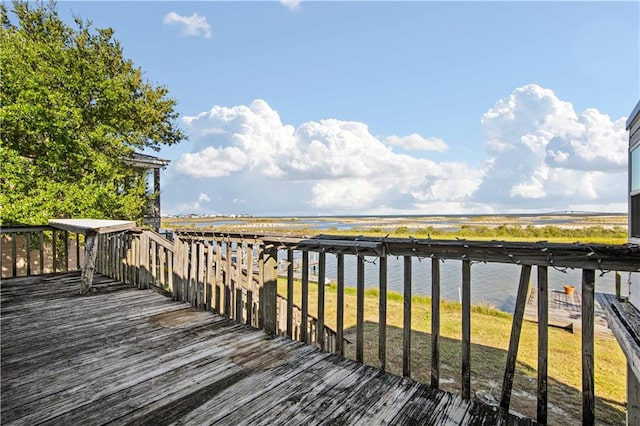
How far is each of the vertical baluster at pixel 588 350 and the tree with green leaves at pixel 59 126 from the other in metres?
9.28

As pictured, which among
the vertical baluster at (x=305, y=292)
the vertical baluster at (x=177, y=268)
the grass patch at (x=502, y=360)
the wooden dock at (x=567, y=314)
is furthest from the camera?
the wooden dock at (x=567, y=314)

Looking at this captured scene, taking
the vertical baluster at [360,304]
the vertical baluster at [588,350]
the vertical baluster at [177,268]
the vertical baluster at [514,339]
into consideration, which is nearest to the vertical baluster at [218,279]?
the vertical baluster at [177,268]

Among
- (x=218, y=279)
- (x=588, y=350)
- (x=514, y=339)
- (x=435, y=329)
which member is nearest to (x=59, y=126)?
(x=218, y=279)

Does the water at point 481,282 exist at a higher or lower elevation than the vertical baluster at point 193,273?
lower

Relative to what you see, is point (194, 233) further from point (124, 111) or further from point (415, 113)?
point (415, 113)

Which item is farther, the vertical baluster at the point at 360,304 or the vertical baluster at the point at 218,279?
the vertical baluster at the point at 218,279

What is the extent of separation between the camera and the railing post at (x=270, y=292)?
279cm

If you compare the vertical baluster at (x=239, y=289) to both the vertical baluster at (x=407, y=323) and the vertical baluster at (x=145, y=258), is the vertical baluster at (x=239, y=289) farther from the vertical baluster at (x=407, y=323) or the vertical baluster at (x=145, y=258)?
the vertical baluster at (x=145, y=258)

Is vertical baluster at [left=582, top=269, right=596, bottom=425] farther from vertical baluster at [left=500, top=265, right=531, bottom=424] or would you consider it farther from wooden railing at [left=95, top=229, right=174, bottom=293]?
wooden railing at [left=95, top=229, right=174, bottom=293]

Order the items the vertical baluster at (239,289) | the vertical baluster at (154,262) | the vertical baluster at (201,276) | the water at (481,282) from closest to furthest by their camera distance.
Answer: the vertical baluster at (239,289) → the vertical baluster at (201,276) → the vertical baluster at (154,262) → the water at (481,282)

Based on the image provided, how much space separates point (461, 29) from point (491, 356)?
7.88 m

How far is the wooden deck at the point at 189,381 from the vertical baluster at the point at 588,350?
0.36 meters

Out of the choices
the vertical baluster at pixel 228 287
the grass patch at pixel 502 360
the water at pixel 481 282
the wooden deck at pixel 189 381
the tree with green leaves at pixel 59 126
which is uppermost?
the tree with green leaves at pixel 59 126

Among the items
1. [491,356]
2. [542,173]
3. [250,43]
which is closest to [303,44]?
[250,43]
